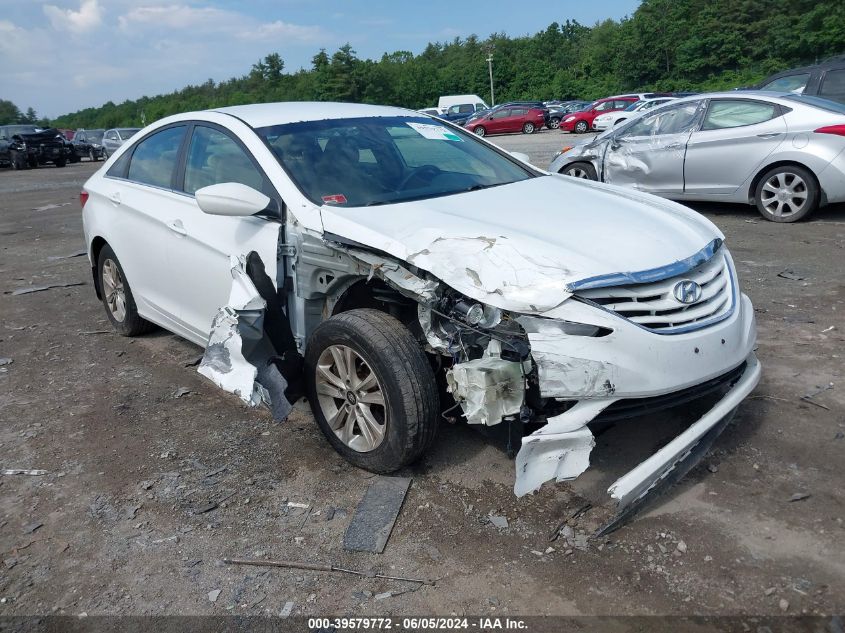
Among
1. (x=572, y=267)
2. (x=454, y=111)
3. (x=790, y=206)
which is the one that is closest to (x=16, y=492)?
(x=572, y=267)

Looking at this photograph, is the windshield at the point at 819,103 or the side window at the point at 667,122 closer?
the windshield at the point at 819,103

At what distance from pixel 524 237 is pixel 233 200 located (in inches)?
57.0

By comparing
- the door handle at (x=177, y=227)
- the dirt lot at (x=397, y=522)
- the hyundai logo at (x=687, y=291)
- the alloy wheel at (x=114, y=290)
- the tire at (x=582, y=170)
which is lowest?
the dirt lot at (x=397, y=522)

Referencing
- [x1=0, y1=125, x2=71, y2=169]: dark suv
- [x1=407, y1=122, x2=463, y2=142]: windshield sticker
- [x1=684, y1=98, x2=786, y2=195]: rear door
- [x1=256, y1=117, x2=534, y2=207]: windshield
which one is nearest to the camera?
[x1=256, y1=117, x2=534, y2=207]: windshield

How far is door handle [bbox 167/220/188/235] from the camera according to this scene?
4.27 m

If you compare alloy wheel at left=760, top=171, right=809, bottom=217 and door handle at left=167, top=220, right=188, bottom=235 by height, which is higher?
door handle at left=167, top=220, right=188, bottom=235

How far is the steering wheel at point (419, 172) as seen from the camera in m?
3.93

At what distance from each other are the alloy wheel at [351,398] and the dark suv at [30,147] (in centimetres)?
2878

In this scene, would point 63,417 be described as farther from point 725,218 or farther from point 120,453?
point 725,218

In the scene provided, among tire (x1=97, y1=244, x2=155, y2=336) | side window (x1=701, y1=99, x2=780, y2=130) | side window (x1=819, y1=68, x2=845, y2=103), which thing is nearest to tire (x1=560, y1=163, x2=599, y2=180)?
side window (x1=701, y1=99, x2=780, y2=130)

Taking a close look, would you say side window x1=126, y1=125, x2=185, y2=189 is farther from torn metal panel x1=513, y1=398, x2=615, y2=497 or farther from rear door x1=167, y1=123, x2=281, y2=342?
torn metal panel x1=513, y1=398, x2=615, y2=497

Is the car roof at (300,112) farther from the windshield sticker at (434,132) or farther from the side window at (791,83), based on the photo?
the side window at (791,83)

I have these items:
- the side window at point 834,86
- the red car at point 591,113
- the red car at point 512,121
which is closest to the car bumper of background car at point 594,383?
the side window at point 834,86

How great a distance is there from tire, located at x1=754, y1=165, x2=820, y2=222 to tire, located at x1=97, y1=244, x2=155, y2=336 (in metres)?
6.75
